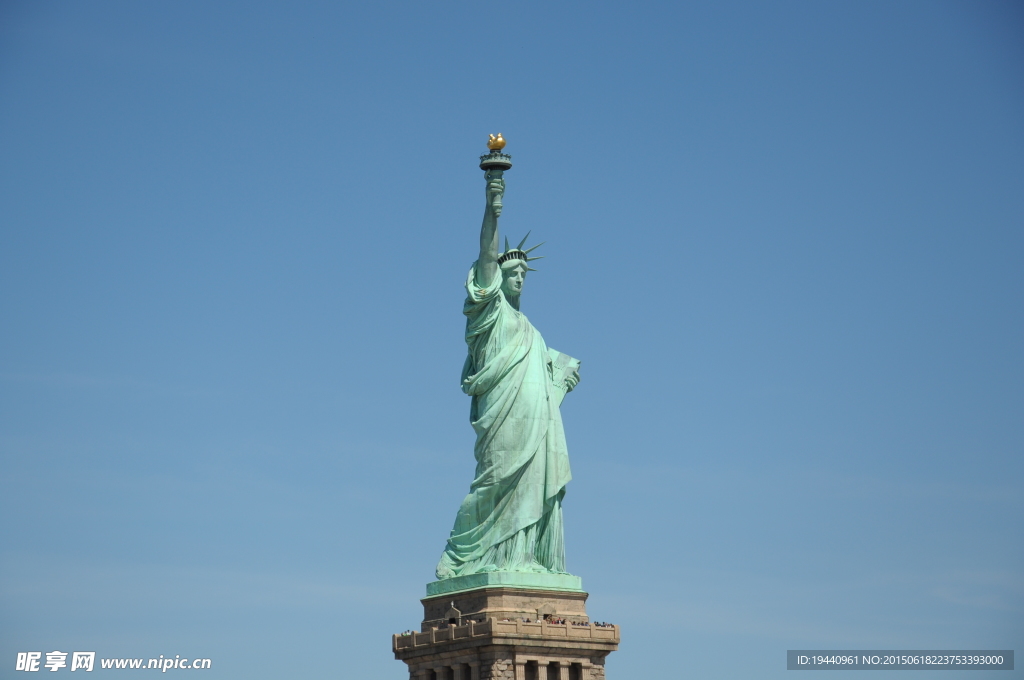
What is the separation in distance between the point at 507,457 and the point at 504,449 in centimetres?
27

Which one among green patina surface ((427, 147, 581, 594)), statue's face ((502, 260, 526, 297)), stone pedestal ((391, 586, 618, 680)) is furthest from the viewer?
statue's face ((502, 260, 526, 297))

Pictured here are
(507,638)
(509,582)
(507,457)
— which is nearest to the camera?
(507,638)

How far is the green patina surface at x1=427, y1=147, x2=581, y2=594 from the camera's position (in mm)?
66875

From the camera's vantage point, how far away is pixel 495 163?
221 ft

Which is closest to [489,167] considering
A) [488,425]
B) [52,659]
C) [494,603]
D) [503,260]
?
[503,260]

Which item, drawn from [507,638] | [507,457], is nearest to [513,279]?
[507,457]

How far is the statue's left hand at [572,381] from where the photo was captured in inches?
2736

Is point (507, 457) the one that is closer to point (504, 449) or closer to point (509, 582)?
point (504, 449)

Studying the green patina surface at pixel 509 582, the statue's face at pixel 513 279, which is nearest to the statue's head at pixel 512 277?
the statue's face at pixel 513 279

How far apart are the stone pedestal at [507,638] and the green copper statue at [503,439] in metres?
0.90

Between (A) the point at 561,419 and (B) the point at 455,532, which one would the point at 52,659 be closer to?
(B) the point at 455,532

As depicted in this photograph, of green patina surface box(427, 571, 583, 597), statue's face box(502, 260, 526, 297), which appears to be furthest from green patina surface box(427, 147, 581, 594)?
statue's face box(502, 260, 526, 297)

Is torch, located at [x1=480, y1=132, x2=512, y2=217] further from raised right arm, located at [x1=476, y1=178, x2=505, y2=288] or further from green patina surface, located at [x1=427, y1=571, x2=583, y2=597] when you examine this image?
green patina surface, located at [x1=427, y1=571, x2=583, y2=597]

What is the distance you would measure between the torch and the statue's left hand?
216 inches
